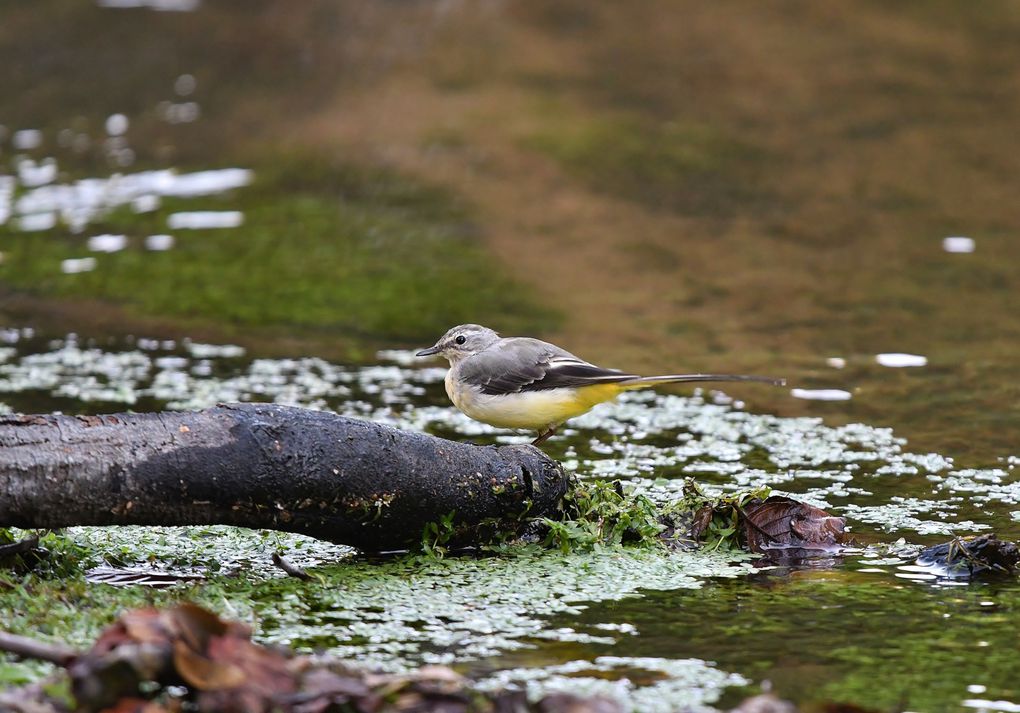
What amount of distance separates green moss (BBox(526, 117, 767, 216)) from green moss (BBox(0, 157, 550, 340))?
141 cm

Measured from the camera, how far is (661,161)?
42.8 feet

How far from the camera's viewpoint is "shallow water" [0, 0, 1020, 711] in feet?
15.9

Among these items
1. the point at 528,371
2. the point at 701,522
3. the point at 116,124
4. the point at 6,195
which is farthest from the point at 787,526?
the point at 116,124

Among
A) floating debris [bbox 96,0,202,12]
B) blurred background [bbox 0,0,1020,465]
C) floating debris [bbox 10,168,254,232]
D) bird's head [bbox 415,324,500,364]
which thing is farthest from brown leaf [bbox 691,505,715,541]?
floating debris [bbox 96,0,202,12]

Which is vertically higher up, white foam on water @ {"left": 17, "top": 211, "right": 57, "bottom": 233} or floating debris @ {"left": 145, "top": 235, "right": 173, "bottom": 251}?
white foam on water @ {"left": 17, "top": 211, "right": 57, "bottom": 233}

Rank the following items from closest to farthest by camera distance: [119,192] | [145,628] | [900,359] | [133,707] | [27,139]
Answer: [133,707]
[145,628]
[900,359]
[119,192]
[27,139]

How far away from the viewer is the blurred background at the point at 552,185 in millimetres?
9594

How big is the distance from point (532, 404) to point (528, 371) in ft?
0.59

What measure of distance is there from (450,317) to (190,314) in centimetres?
196

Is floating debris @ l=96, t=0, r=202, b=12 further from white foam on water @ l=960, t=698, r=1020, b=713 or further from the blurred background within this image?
white foam on water @ l=960, t=698, r=1020, b=713

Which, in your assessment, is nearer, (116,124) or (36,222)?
(36,222)

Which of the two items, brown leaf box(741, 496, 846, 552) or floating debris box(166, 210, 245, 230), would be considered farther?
floating debris box(166, 210, 245, 230)

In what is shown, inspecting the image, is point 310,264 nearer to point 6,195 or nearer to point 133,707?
point 6,195

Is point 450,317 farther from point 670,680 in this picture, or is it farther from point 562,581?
point 670,680
